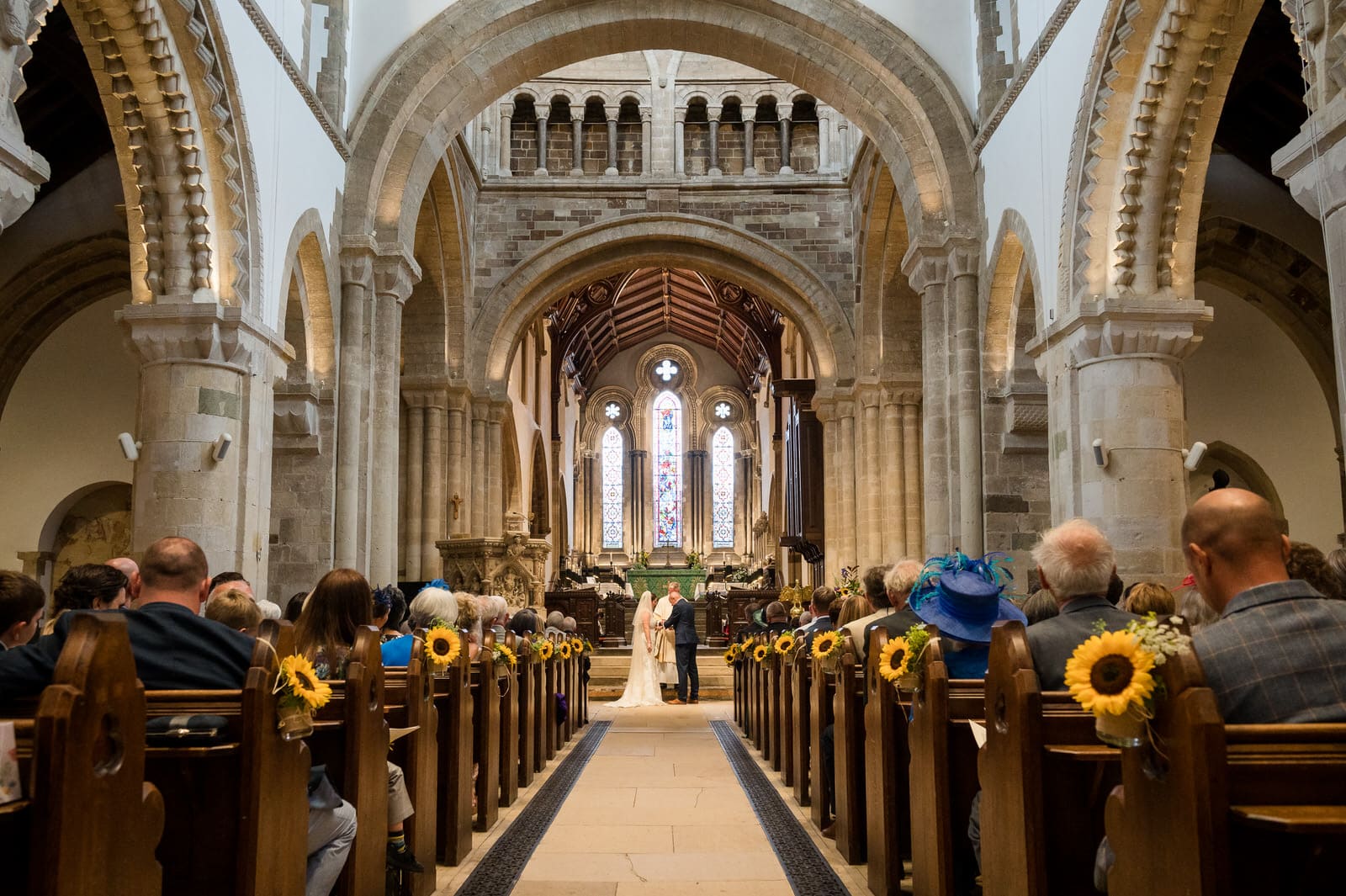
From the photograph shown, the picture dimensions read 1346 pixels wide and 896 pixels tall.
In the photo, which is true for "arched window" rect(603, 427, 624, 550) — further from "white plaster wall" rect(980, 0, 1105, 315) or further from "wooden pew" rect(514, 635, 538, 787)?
"wooden pew" rect(514, 635, 538, 787)

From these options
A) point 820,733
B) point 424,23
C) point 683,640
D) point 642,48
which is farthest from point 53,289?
point 820,733

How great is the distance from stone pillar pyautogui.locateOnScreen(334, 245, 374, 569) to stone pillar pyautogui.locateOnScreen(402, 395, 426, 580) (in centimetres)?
483

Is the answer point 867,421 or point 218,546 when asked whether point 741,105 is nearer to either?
point 867,421

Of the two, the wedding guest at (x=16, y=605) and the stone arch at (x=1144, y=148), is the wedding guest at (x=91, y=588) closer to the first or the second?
the wedding guest at (x=16, y=605)

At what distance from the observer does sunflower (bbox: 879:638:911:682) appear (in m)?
3.68

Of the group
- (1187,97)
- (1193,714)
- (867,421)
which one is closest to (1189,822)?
(1193,714)

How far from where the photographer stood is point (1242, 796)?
1962 millimetres

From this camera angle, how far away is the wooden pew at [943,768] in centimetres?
335

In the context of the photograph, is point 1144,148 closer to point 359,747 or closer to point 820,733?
point 820,733

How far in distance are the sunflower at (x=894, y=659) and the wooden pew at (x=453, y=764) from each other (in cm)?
174

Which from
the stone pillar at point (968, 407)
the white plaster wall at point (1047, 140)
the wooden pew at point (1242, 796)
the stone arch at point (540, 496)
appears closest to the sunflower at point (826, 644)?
the wooden pew at point (1242, 796)

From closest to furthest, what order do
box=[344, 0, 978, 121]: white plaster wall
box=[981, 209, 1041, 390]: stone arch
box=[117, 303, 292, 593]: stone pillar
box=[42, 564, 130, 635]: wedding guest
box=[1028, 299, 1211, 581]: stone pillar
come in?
1. box=[42, 564, 130, 635]: wedding guest
2. box=[1028, 299, 1211, 581]: stone pillar
3. box=[117, 303, 292, 593]: stone pillar
4. box=[981, 209, 1041, 390]: stone arch
5. box=[344, 0, 978, 121]: white plaster wall

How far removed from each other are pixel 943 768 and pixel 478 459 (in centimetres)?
1382

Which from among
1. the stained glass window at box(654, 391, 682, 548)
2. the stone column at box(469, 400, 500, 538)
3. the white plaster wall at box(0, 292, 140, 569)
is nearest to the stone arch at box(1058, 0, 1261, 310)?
the stone column at box(469, 400, 500, 538)
